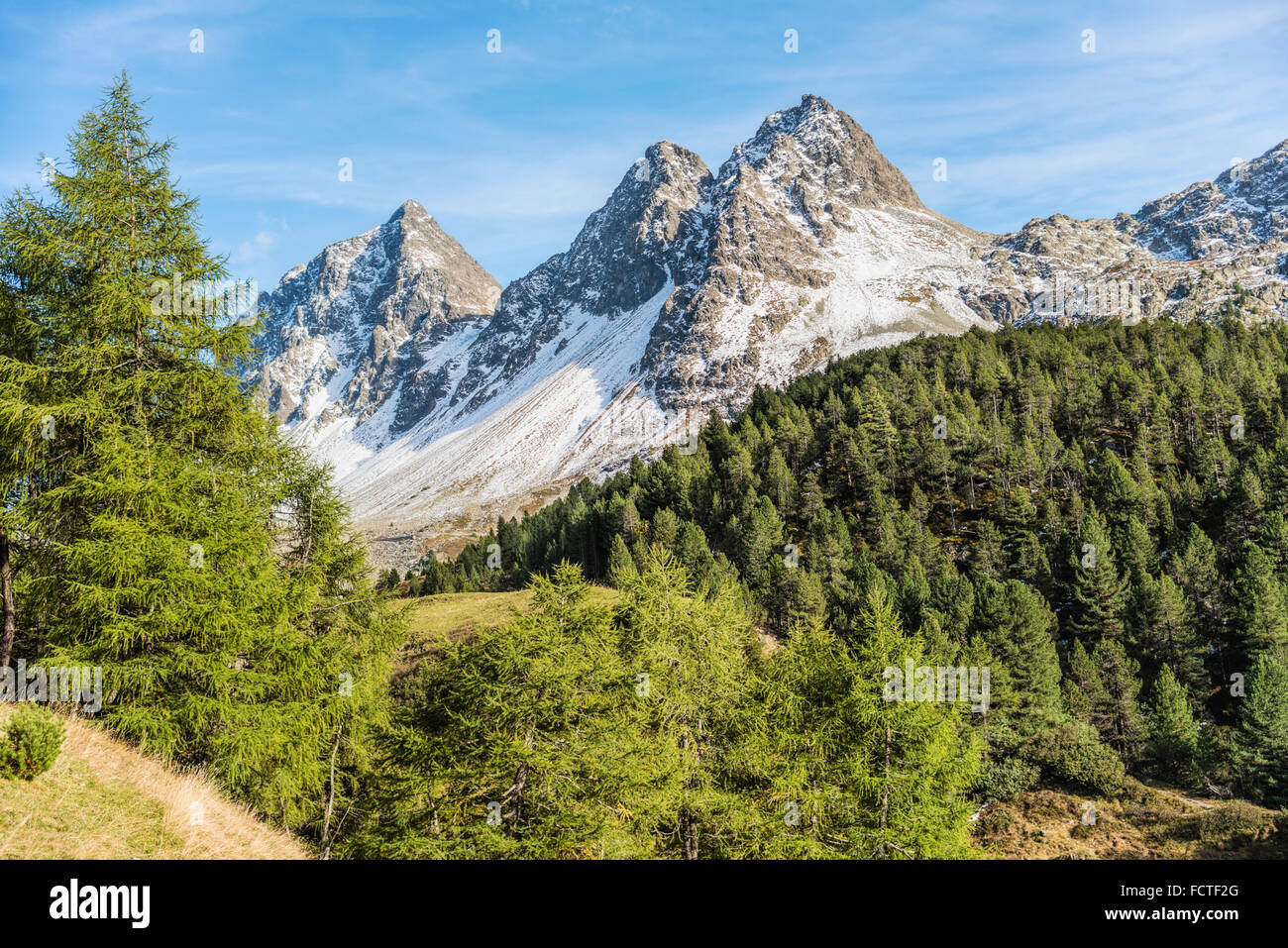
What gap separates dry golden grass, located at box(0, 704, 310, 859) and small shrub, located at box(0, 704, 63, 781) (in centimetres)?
18

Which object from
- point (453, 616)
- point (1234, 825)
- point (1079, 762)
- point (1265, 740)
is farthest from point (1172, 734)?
point (453, 616)

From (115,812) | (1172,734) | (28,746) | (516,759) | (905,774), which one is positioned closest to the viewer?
(28,746)

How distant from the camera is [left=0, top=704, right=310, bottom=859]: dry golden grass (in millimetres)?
8312

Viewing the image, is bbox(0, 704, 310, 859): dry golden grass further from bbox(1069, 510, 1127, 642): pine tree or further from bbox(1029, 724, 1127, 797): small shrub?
bbox(1069, 510, 1127, 642): pine tree

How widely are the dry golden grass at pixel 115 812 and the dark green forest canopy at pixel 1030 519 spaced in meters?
39.5

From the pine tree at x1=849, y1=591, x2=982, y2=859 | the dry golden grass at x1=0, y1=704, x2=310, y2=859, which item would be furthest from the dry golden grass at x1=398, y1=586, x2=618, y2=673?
the dry golden grass at x1=0, y1=704, x2=310, y2=859

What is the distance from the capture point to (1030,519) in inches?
3462

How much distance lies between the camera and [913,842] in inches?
771

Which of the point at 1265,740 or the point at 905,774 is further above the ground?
the point at 905,774

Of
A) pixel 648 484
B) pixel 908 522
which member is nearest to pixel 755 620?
pixel 908 522

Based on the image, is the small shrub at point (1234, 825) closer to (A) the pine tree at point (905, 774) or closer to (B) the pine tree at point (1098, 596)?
(A) the pine tree at point (905, 774)

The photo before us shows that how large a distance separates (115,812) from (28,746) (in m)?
1.42

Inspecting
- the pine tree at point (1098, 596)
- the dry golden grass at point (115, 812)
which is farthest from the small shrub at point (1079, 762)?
the dry golden grass at point (115, 812)

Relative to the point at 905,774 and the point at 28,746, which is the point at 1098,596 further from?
the point at 28,746
